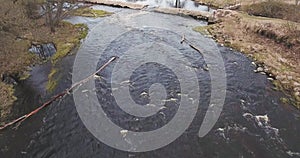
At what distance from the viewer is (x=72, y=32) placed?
33.7m

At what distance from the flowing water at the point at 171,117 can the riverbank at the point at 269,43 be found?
123cm

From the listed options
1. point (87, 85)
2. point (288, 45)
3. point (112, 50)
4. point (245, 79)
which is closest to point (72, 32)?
point (112, 50)

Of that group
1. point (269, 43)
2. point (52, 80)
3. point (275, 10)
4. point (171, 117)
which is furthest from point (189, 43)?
point (275, 10)

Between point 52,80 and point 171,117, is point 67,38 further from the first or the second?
point 171,117

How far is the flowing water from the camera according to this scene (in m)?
15.7

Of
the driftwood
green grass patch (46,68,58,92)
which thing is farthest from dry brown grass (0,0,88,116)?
green grass patch (46,68,58,92)

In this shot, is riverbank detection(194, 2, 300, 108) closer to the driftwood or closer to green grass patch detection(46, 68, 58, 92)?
the driftwood

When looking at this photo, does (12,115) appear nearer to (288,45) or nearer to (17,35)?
(17,35)

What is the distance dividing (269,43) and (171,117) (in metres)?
17.9

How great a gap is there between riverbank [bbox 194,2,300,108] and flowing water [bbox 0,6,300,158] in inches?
48.4

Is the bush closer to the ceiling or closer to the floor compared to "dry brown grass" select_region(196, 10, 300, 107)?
closer to the ceiling

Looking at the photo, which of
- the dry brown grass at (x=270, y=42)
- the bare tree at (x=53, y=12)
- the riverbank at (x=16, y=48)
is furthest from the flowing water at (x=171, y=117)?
the bare tree at (x=53, y=12)

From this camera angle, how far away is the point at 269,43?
30.6 m

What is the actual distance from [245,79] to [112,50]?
13049 millimetres
